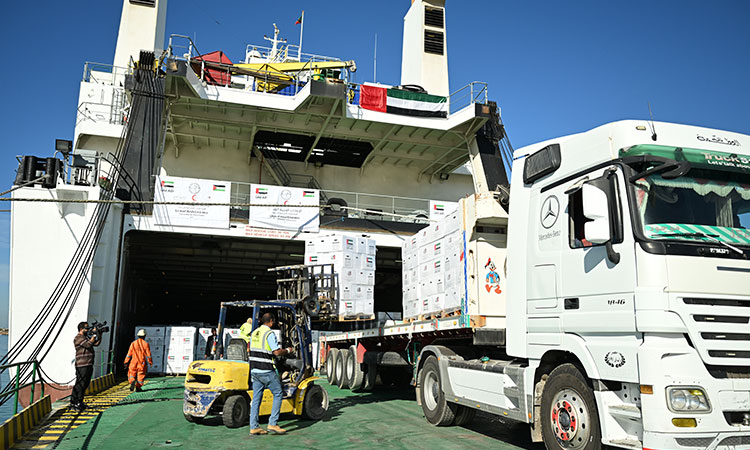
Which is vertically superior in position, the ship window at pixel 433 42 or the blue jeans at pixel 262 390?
the ship window at pixel 433 42

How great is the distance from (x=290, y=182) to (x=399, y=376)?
11.4m

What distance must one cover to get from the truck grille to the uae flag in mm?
16078

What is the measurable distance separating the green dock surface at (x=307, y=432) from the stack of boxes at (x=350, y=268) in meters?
2.62

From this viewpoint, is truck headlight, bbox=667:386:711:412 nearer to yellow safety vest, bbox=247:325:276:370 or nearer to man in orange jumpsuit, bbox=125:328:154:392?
yellow safety vest, bbox=247:325:276:370

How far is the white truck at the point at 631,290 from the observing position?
4.45 m

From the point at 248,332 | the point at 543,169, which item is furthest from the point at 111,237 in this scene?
the point at 543,169

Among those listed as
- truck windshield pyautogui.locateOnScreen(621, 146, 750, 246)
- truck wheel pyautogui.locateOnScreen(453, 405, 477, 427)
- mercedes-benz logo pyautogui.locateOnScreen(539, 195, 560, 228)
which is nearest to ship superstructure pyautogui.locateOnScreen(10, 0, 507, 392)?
truck wheel pyautogui.locateOnScreen(453, 405, 477, 427)

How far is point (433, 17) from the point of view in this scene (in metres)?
24.8

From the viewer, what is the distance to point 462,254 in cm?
796

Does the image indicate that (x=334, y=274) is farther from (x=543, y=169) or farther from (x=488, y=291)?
(x=543, y=169)

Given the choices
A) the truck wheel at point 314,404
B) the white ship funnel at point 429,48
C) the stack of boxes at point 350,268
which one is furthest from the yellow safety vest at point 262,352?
the white ship funnel at point 429,48

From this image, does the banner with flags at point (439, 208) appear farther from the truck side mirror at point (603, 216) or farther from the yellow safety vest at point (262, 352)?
the truck side mirror at point (603, 216)

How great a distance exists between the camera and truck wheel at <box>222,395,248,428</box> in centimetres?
805

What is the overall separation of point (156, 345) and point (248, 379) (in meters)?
11.6
